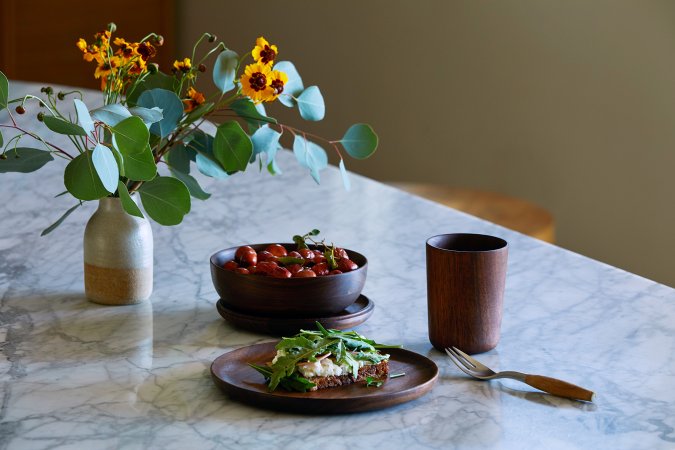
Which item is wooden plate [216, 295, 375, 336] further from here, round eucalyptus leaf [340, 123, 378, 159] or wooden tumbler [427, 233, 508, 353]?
round eucalyptus leaf [340, 123, 378, 159]

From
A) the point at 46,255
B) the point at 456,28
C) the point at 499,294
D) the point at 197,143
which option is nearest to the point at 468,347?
the point at 499,294

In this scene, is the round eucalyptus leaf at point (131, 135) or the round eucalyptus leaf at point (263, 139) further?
the round eucalyptus leaf at point (263, 139)

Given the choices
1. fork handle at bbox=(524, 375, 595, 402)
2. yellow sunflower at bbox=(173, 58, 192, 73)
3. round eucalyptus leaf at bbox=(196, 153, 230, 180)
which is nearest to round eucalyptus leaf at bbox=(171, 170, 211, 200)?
round eucalyptus leaf at bbox=(196, 153, 230, 180)

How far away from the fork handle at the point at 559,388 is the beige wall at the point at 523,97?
8.16 ft

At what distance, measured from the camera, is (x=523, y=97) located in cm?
358

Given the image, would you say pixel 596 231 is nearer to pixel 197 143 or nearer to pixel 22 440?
pixel 197 143

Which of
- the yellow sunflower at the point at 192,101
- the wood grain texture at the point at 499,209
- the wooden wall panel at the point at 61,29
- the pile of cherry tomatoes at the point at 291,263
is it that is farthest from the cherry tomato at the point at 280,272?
the wooden wall panel at the point at 61,29

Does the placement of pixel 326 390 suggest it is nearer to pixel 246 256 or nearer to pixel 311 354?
pixel 311 354

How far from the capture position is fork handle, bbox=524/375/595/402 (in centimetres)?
92

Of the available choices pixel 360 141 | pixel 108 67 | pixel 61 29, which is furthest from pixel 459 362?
pixel 61 29

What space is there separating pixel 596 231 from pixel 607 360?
97.2 inches

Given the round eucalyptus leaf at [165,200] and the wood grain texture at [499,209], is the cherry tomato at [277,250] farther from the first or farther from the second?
the wood grain texture at [499,209]

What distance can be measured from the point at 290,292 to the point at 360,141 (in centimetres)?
24

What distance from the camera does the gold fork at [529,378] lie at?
92cm
